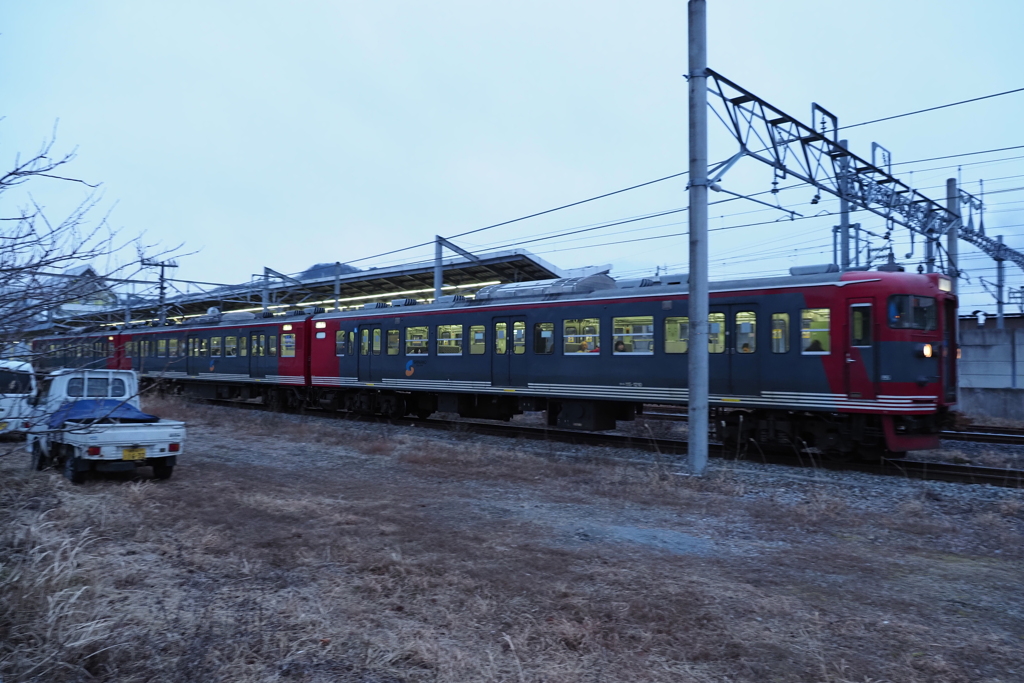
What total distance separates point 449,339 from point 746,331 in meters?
7.77

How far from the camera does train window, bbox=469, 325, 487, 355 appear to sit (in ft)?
55.6

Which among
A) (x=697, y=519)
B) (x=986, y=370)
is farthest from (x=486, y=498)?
(x=986, y=370)

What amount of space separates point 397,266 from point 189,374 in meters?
9.29

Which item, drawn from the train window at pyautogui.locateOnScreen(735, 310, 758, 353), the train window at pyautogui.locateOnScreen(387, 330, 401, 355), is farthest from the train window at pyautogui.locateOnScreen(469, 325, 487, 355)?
the train window at pyautogui.locateOnScreen(735, 310, 758, 353)

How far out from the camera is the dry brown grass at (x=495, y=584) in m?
4.17

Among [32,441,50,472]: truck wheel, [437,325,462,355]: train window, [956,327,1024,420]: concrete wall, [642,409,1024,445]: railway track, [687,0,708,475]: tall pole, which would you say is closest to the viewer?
[32,441,50,472]: truck wheel

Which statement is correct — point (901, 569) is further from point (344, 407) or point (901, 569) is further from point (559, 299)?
point (344, 407)

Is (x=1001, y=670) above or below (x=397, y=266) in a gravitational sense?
below

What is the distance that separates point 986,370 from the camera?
26953 mm

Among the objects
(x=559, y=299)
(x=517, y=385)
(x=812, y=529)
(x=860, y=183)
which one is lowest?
(x=812, y=529)

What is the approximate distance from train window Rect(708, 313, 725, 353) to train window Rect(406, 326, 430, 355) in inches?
310

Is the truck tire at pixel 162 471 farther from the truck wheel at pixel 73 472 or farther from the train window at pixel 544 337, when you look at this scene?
the train window at pixel 544 337

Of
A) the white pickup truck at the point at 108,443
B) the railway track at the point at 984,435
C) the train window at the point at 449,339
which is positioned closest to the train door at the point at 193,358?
the train window at the point at 449,339

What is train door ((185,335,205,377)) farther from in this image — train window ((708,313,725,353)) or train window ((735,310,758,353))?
train window ((735,310,758,353))
